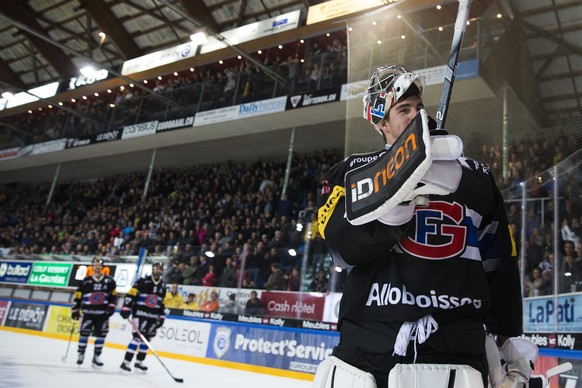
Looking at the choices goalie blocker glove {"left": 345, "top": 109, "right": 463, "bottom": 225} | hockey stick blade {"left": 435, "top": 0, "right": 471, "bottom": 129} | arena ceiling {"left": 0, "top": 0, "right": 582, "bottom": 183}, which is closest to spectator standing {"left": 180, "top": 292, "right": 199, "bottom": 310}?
arena ceiling {"left": 0, "top": 0, "right": 582, "bottom": 183}

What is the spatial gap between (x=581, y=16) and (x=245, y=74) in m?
10.9

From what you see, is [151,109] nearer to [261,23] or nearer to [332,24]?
[261,23]

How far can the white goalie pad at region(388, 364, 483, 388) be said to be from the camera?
1073mm

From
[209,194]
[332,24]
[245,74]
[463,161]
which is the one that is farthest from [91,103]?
[463,161]

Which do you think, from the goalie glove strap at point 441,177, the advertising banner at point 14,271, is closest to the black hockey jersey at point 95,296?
the goalie glove strap at point 441,177

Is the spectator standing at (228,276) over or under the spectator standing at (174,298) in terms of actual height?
over

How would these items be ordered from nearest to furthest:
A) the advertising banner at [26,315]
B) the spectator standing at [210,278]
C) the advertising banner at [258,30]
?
1. the spectator standing at [210,278]
2. the advertising banner at [26,315]
3. the advertising banner at [258,30]

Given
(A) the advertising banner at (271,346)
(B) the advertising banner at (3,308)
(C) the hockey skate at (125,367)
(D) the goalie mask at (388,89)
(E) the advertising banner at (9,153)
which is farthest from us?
(E) the advertising banner at (9,153)

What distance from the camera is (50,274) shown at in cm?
1479

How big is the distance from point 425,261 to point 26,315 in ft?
46.1

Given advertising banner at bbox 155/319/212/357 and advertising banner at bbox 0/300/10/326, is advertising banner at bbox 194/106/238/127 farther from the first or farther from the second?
advertising banner at bbox 0/300/10/326

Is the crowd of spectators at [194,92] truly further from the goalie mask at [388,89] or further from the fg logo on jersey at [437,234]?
the fg logo on jersey at [437,234]

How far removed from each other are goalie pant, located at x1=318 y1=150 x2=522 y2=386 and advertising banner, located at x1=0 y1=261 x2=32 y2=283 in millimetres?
16204

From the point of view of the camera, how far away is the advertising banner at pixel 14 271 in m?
15.4
